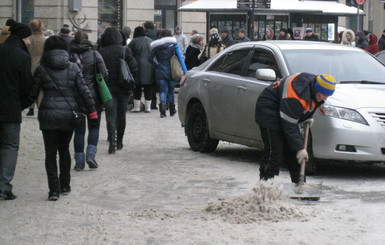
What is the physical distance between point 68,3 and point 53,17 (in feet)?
2.20

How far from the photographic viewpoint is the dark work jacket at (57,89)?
9.38 metres

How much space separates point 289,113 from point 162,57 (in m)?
10.9

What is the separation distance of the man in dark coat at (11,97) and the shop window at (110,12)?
22.2 metres

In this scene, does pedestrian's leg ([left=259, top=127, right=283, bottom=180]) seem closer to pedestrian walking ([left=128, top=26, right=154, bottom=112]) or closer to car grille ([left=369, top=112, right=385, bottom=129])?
car grille ([left=369, top=112, right=385, bottom=129])

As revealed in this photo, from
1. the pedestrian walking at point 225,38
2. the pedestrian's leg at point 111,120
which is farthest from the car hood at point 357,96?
the pedestrian walking at point 225,38

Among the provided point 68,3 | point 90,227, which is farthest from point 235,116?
point 68,3

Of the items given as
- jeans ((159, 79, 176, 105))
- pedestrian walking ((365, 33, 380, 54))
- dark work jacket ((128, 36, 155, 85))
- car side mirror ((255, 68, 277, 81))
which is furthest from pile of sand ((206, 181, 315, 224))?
pedestrian walking ((365, 33, 380, 54))

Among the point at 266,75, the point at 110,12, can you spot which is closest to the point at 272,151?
the point at 266,75

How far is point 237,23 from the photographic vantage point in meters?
27.9

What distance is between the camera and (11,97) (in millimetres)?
9359

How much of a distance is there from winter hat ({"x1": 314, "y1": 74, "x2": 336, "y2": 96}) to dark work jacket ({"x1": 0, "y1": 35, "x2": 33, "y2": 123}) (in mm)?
2959

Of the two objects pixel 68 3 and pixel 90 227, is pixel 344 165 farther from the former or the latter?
pixel 68 3

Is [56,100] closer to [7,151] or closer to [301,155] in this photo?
[7,151]

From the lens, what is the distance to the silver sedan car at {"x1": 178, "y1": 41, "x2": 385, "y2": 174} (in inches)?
419
